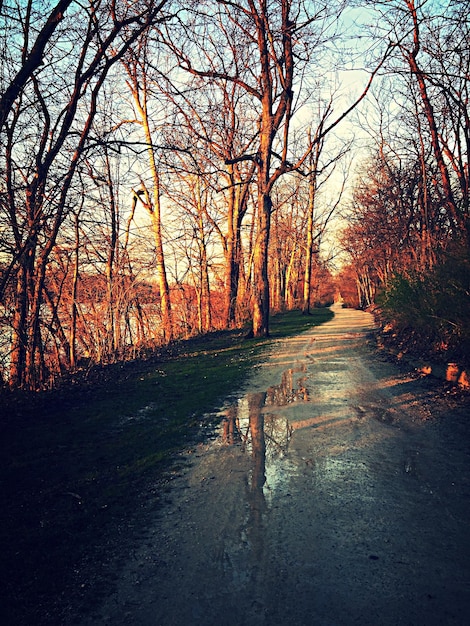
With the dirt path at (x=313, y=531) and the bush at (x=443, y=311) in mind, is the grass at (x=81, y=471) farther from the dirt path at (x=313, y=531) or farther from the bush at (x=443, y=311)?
the bush at (x=443, y=311)

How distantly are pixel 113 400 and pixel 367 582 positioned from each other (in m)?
5.74

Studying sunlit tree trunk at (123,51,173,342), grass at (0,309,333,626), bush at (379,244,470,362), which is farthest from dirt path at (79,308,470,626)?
sunlit tree trunk at (123,51,173,342)

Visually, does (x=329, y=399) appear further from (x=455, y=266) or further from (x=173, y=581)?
(x=173, y=581)

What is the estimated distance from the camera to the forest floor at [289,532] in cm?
245

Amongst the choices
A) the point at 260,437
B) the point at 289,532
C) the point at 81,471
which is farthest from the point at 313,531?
the point at 81,471

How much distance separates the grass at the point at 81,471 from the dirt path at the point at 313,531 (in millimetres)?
310

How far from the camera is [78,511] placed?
3686mm

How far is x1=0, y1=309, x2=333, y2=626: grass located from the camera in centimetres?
287

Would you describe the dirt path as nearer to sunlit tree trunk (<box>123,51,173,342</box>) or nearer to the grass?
the grass

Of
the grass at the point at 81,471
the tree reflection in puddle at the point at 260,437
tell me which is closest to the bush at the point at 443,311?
the tree reflection in puddle at the point at 260,437

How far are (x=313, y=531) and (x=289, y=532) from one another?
179mm

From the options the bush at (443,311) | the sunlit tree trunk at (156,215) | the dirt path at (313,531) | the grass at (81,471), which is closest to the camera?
the dirt path at (313,531)

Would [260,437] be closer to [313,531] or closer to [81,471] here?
[81,471]

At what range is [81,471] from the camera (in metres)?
4.54
